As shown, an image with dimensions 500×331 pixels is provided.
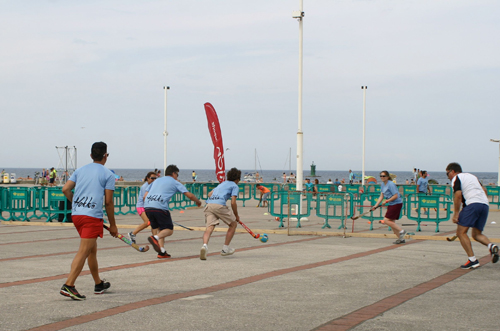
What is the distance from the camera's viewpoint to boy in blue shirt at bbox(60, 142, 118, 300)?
6891mm

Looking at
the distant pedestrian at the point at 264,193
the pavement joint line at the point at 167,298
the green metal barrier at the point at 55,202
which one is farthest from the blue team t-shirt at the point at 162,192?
the distant pedestrian at the point at 264,193

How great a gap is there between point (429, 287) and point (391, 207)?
6.34 metres

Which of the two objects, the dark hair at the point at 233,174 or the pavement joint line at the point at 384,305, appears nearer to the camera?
the pavement joint line at the point at 384,305

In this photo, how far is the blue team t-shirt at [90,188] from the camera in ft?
22.9

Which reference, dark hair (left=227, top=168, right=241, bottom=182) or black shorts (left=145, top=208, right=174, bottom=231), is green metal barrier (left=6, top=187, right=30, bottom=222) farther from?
dark hair (left=227, top=168, right=241, bottom=182)

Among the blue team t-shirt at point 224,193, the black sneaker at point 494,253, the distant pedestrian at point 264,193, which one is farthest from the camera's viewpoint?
the distant pedestrian at point 264,193

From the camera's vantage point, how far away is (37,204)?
19734mm

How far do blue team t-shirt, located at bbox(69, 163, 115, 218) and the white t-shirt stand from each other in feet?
17.8

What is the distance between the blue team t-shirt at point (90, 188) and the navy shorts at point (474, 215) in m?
5.55

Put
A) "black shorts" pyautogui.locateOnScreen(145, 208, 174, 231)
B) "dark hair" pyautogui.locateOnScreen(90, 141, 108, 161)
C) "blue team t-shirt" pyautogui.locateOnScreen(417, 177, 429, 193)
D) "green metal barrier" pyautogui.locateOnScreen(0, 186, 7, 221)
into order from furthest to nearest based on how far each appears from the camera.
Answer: "blue team t-shirt" pyautogui.locateOnScreen(417, 177, 429, 193), "green metal barrier" pyautogui.locateOnScreen(0, 186, 7, 221), "black shorts" pyautogui.locateOnScreen(145, 208, 174, 231), "dark hair" pyautogui.locateOnScreen(90, 141, 108, 161)

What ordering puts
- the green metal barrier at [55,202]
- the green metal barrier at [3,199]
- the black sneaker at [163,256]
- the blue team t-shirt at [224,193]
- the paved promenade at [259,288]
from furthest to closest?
the green metal barrier at [3,199] → the green metal barrier at [55,202] → the blue team t-shirt at [224,193] → the black sneaker at [163,256] → the paved promenade at [259,288]

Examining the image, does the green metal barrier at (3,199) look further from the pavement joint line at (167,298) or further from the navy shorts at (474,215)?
the navy shorts at (474,215)

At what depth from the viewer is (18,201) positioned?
19.5 meters

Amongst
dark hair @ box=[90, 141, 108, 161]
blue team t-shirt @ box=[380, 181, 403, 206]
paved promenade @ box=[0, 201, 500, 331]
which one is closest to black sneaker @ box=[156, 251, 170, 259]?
paved promenade @ box=[0, 201, 500, 331]
